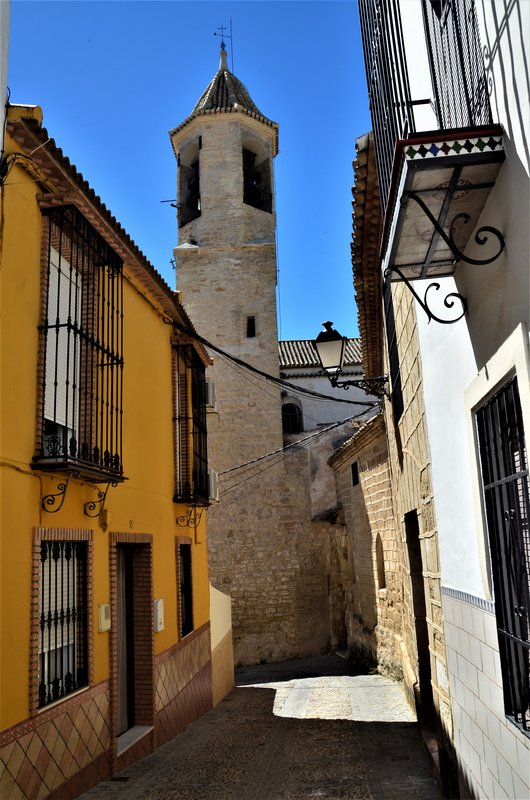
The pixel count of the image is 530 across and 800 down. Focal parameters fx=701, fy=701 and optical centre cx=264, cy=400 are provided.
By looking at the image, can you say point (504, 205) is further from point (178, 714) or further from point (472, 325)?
point (178, 714)

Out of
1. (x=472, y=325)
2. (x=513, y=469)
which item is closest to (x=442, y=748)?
(x=513, y=469)

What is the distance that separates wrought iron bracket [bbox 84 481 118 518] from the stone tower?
461 inches

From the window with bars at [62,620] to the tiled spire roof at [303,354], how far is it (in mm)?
15952

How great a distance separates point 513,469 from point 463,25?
2.14 meters

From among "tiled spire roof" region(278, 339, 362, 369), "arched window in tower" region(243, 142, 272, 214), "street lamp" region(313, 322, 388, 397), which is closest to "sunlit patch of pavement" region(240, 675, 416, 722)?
"street lamp" region(313, 322, 388, 397)

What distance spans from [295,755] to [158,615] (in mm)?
2190

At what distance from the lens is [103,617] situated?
6602 mm

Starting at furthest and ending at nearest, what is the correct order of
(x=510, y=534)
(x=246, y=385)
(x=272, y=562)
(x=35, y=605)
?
(x=246, y=385) → (x=272, y=562) → (x=35, y=605) → (x=510, y=534)

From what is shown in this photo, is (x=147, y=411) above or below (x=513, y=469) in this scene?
above

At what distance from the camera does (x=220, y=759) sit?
7234mm

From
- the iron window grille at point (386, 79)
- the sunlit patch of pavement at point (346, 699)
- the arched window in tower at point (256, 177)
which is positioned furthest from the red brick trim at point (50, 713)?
the arched window in tower at point (256, 177)

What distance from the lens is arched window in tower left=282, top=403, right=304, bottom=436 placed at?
21516 millimetres

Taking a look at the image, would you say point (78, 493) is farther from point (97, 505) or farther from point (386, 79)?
point (386, 79)

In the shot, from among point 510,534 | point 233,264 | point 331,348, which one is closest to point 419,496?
point 331,348
